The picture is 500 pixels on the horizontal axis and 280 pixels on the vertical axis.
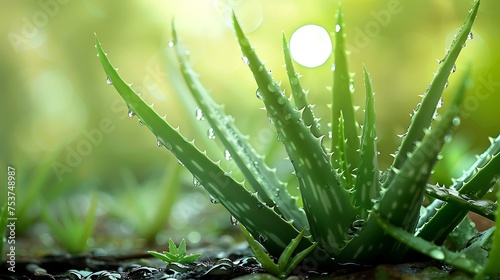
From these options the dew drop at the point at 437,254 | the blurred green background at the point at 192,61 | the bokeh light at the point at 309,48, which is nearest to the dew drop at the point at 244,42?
the dew drop at the point at 437,254

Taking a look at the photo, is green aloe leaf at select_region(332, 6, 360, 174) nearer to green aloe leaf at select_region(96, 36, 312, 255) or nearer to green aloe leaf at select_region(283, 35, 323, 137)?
green aloe leaf at select_region(283, 35, 323, 137)

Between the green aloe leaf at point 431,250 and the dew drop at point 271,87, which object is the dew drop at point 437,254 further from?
the dew drop at point 271,87

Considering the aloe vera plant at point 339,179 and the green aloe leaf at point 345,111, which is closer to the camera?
the aloe vera plant at point 339,179

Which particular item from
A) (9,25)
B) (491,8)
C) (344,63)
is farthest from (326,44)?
(9,25)

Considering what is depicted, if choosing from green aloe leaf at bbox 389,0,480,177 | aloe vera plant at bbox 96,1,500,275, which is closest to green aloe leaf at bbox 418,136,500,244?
aloe vera plant at bbox 96,1,500,275

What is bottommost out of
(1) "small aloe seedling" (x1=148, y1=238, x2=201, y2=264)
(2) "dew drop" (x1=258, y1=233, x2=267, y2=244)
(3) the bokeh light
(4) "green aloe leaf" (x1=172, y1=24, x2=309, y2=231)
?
(2) "dew drop" (x1=258, y1=233, x2=267, y2=244)

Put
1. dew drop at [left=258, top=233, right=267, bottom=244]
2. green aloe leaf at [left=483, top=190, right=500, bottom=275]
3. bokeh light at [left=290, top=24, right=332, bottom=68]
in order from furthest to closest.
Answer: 1. bokeh light at [left=290, top=24, right=332, bottom=68]
2. dew drop at [left=258, top=233, right=267, bottom=244]
3. green aloe leaf at [left=483, top=190, right=500, bottom=275]
